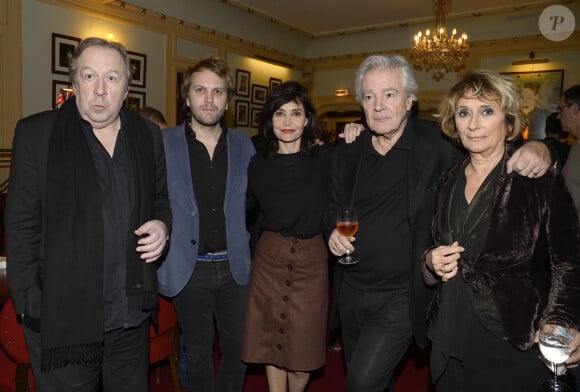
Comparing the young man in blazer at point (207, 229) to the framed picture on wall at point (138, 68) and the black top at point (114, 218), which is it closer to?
the black top at point (114, 218)

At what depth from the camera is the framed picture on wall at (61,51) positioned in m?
6.28

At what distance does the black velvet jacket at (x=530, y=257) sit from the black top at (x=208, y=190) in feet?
4.34

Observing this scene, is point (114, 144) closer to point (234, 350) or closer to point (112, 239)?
point (112, 239)

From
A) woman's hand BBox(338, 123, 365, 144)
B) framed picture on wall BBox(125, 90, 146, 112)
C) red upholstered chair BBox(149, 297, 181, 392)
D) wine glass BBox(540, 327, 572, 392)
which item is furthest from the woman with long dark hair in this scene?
framed picture on wall BBox(125, 90, 146, 112)

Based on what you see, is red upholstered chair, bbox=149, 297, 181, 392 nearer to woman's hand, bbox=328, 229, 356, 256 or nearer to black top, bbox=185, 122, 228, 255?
black top, bbox=185, 122, 228, 255

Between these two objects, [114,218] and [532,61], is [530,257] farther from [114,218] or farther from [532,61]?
[532,61]

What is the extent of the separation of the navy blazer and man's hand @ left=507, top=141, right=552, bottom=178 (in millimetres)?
1411

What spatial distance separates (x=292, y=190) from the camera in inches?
98.3

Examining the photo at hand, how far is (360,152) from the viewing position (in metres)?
2.31

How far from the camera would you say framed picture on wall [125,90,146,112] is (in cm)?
720

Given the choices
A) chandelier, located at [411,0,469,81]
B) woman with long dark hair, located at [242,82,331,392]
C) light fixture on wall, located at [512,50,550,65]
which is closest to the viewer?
woman with long dark hair, located at [242,82,331,392]

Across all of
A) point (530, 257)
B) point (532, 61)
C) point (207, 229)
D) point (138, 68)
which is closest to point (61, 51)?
point (138, 68)

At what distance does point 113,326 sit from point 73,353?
0.60 ft

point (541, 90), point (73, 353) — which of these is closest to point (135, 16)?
point (73, 353)
